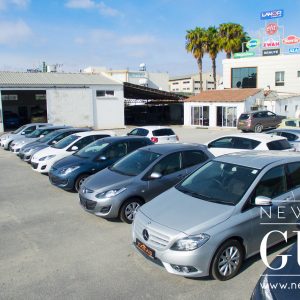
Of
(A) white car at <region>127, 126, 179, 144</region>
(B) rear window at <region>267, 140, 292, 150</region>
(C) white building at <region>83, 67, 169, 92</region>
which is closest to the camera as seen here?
(B) rear window at <region>267, 140, 292, 150</region>

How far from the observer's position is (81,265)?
5910mm

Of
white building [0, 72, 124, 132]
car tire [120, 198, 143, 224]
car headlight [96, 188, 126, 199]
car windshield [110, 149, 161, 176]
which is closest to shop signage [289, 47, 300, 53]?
white building [0, 72, 124, 132]

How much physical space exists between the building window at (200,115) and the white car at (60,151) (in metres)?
23.0

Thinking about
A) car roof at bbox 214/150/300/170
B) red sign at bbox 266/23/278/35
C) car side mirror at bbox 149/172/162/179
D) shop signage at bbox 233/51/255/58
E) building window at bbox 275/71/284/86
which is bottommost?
car side mirror at bbox 149/172/162/179

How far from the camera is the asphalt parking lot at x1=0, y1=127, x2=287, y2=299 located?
507 cm

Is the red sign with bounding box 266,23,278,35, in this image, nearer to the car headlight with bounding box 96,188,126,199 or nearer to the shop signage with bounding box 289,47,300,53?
the shop signage with bounding box 289,47,300,53

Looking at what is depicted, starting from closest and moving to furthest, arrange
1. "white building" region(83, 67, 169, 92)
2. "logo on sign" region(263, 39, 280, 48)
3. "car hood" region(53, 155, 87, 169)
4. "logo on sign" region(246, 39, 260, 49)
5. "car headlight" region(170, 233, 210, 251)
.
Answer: "car headlight" region(170, 233, 210, 251)
"car hood" region(53, 155, 87, 169)
"logo on sign" region(263, 39, 280, 48)
"logo on sign" region(246, 39, 260, 49)
"white building" region(83, 67, 169, 92)

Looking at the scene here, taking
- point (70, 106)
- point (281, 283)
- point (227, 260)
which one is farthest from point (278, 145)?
point (70, 106)

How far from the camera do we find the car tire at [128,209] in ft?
25.2

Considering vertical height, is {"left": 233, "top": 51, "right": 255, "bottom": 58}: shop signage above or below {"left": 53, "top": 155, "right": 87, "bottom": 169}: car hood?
above

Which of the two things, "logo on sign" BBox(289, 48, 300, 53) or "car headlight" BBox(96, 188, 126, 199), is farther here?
"logo on sign" BBox(289, 48, 300, 53)

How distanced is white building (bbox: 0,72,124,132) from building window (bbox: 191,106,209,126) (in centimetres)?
731

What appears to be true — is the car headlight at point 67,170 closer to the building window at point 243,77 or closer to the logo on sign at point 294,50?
the building window at point 243,77

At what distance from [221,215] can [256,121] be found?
23.8m
